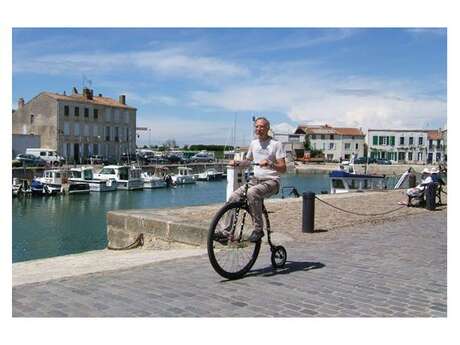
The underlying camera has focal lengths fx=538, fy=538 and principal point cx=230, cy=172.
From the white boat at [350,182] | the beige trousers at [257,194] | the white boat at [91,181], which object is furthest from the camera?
the white boat at [91,181]

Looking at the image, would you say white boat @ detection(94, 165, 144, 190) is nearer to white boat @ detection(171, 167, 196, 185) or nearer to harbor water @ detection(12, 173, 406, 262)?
harbor water @ detection(12, 173, 406, 262)

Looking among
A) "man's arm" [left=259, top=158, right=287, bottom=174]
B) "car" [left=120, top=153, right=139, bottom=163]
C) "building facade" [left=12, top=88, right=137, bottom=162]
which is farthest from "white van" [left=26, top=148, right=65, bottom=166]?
"man's arm" [left=259, top=158, right=287, bottom=174]

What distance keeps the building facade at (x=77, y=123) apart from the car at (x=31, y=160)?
10.9 m

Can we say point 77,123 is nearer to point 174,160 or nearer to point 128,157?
point 128,157

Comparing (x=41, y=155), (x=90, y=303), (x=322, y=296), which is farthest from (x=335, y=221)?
(x=41, y=155)

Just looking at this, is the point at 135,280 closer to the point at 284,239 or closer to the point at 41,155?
the point at 284,239

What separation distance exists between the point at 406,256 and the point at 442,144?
95772mm

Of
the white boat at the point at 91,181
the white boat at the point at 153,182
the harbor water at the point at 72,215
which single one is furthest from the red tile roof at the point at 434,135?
the white boat at the point at 91,181

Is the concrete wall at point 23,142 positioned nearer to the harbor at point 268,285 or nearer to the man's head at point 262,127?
the harbor at point 268,285

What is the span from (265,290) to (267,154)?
1535mm

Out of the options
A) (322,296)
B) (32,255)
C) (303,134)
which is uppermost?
(303,134)

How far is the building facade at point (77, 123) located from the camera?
67.6 m

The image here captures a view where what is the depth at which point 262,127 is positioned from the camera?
6.07 m

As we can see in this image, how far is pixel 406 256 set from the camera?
747 centimetres
